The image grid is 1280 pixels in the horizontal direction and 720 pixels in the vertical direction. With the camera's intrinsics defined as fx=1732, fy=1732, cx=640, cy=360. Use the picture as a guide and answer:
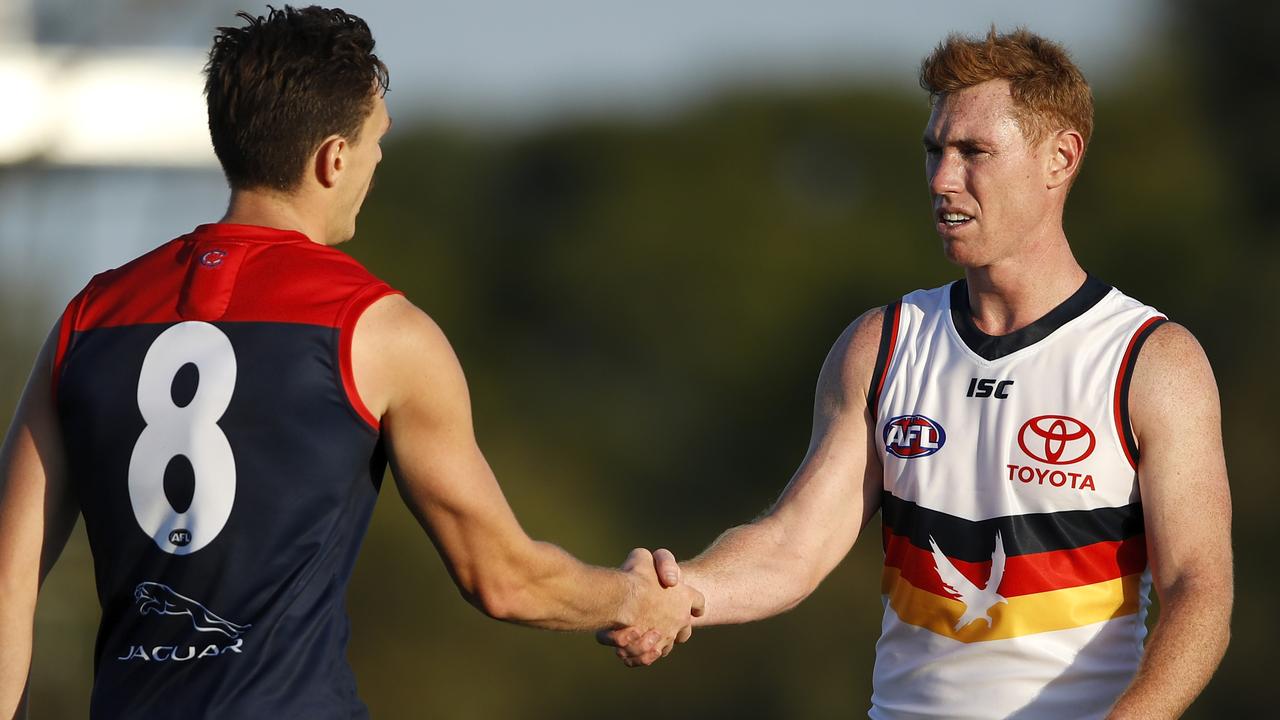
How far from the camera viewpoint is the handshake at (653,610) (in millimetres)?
5957

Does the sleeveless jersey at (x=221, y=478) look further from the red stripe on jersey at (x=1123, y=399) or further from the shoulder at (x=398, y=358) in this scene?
the red stripe on jersey at (x=1123, y=399)

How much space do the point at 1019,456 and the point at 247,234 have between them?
255cm

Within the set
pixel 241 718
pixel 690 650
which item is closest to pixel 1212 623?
pixel 241 718

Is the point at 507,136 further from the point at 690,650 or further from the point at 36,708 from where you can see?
the point at 36,708

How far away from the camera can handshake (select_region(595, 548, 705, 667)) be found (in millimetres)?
5957

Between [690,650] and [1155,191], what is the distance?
72.9 ft

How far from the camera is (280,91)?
460 cm

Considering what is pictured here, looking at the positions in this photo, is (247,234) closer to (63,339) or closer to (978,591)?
(63,339)

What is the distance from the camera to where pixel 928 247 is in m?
55.6

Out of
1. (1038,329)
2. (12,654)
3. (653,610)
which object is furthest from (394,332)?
(1038,329)

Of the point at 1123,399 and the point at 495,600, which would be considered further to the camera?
the point at 1123,399

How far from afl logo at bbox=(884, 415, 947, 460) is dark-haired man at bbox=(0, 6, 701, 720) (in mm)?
1631

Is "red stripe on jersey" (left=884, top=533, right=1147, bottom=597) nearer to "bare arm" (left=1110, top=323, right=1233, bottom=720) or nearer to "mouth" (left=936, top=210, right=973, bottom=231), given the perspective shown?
"bare arm" (left=1110, top=323, right=1233, bottom=720)

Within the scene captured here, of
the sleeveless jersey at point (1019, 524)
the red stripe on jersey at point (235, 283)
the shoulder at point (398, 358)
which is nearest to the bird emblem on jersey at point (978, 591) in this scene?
the sleeveless jersey at point (1019, 524)
